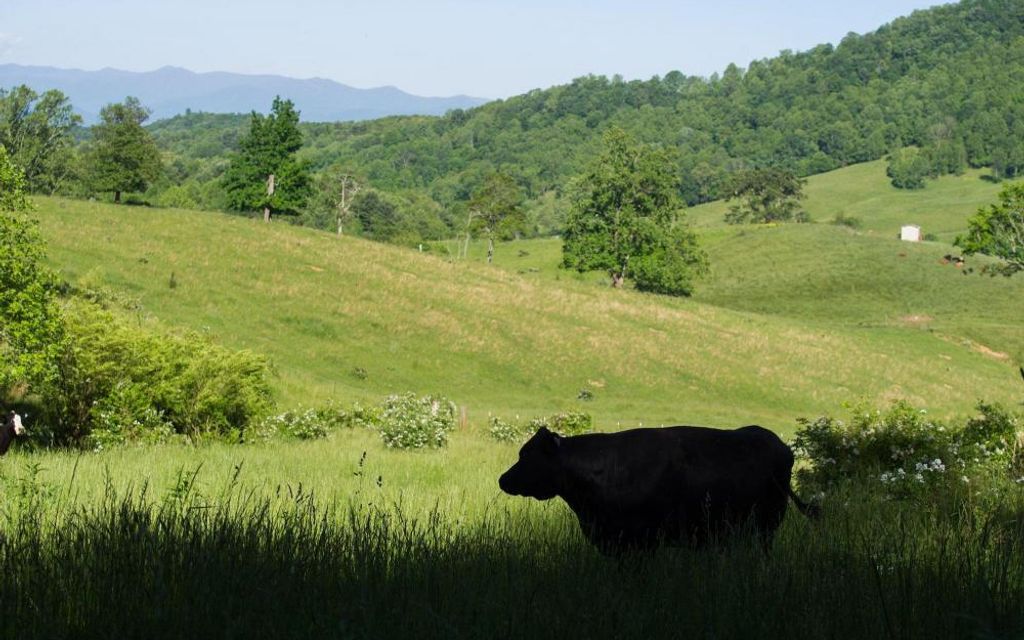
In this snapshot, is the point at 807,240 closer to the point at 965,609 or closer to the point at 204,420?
the point at 204,420

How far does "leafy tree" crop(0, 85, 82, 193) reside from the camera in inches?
4085

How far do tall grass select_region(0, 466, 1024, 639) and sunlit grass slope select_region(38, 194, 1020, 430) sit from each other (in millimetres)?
29318

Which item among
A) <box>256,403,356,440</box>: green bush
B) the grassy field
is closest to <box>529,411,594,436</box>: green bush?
the grassy field

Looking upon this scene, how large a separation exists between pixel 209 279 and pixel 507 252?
272ft

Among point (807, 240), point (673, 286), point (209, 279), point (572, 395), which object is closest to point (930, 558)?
point (572, 395)

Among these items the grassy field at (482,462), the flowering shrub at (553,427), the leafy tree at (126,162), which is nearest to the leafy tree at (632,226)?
the grassy field at (482,462)

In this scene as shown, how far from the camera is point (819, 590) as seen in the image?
5.33 meters

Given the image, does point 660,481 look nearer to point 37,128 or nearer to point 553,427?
point 553,427

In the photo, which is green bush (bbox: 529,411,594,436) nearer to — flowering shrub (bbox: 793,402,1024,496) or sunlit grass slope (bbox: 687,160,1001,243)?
flowering shrub (bbox: 793,402,1024,496)

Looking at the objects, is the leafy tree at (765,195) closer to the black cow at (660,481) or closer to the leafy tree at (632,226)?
the leafy tree at (632,226)

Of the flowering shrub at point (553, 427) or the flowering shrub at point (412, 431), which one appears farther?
the flowering shrub at point (553, 427)

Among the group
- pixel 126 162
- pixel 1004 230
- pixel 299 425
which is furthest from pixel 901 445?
pixel 126 162

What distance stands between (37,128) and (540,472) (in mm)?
115691

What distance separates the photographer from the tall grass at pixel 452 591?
14.9 feet
